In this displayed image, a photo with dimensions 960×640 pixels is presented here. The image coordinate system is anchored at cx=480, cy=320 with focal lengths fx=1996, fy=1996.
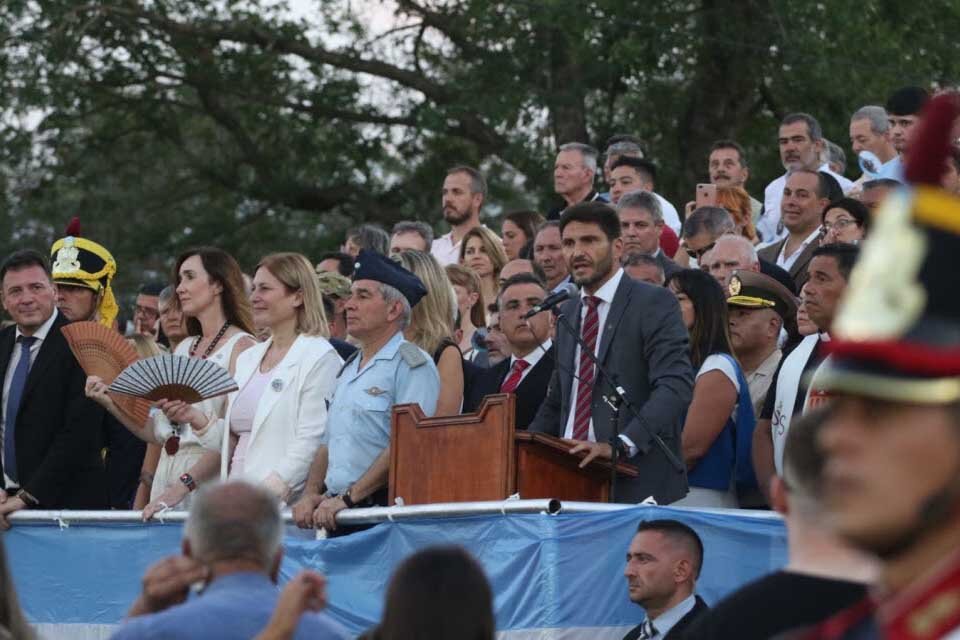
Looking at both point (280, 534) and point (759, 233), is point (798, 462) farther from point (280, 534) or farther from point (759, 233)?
point (759, 233)

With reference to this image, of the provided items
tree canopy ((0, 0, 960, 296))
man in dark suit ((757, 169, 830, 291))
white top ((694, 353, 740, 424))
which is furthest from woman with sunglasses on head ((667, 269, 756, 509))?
tree canopy ((0, 0, 960, 296))

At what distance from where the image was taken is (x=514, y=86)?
21.9 metres

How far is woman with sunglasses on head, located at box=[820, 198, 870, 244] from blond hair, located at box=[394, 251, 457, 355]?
6.81 ft

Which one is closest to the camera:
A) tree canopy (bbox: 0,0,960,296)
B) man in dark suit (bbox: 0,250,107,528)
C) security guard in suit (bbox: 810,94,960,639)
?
security guard in suit (bbox: 810,94,960,639)

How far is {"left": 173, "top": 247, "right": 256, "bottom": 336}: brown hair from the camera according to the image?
10328 mm

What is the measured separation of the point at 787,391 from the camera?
8617 mm

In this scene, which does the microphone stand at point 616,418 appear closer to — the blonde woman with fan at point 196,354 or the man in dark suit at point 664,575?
the man in dark suit at point 664,575

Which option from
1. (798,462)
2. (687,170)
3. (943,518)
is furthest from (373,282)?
(687,170)

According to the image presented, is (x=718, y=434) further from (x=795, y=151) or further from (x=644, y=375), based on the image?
(x=795, y=151)

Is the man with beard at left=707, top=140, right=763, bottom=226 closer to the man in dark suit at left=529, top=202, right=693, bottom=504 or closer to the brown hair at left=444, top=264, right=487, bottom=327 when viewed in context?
the brown hair at left=444, top=264, right=487, bottom=327

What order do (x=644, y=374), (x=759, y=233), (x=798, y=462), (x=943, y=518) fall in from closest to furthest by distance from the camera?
(x=943, y=518) → (x=798, y=462) → (x=644, y=374) → (x=759, y=233)

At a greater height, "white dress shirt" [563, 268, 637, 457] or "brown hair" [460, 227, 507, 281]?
"brown hair" [460, 227, 507, 281]

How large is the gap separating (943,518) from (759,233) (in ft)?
39.6

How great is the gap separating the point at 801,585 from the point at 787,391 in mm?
4547
